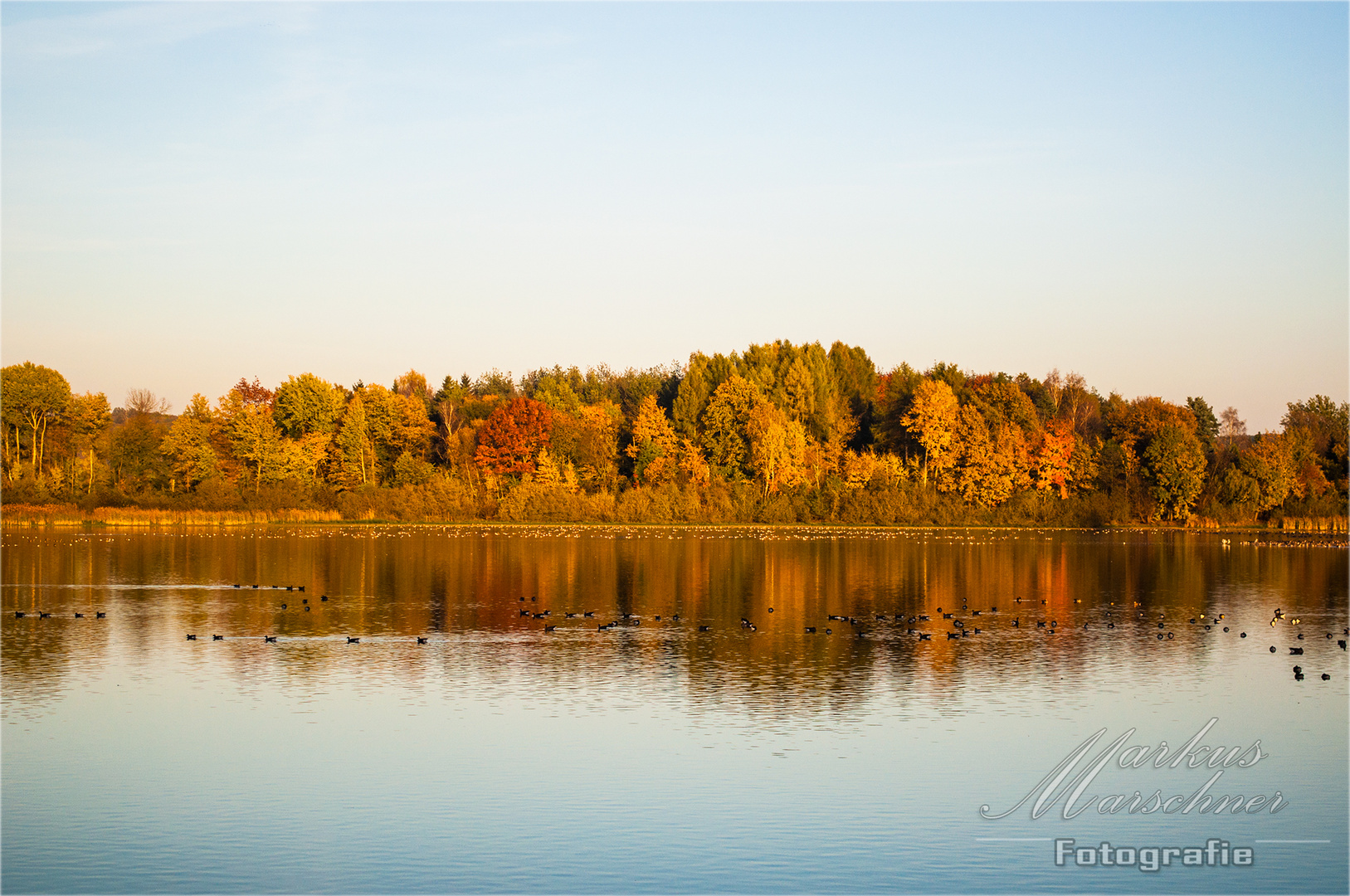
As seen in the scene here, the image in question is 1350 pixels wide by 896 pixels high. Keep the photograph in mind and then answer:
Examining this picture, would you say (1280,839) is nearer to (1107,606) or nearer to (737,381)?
(1107,606)

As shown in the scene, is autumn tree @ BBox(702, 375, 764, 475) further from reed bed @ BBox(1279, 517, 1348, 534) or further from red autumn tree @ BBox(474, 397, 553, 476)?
reed bed @ BBox(1279, 517, 1348, 534)

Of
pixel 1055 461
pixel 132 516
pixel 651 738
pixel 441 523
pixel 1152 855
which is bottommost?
pixel 1152 855

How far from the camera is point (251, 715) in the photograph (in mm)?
23109

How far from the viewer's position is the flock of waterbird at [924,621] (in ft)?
110

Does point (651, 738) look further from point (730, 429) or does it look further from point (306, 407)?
point (306, 407)

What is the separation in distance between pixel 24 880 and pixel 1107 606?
3486cm

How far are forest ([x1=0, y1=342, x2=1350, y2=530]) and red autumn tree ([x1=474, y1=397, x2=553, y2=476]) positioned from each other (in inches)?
7.0

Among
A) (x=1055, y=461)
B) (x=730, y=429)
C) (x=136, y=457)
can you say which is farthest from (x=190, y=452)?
(x=1055, y=461)

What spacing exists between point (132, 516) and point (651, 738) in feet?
260

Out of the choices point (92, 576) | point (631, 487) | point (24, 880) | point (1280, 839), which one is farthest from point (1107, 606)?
point (631, 487)

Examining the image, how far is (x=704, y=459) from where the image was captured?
332 feet

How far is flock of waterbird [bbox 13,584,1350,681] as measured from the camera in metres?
33.6

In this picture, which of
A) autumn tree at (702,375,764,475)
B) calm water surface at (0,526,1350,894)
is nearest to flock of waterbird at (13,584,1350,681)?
Answer: calm water surface at (0,526,1350,894)

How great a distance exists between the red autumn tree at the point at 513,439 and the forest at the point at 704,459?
18 cm
